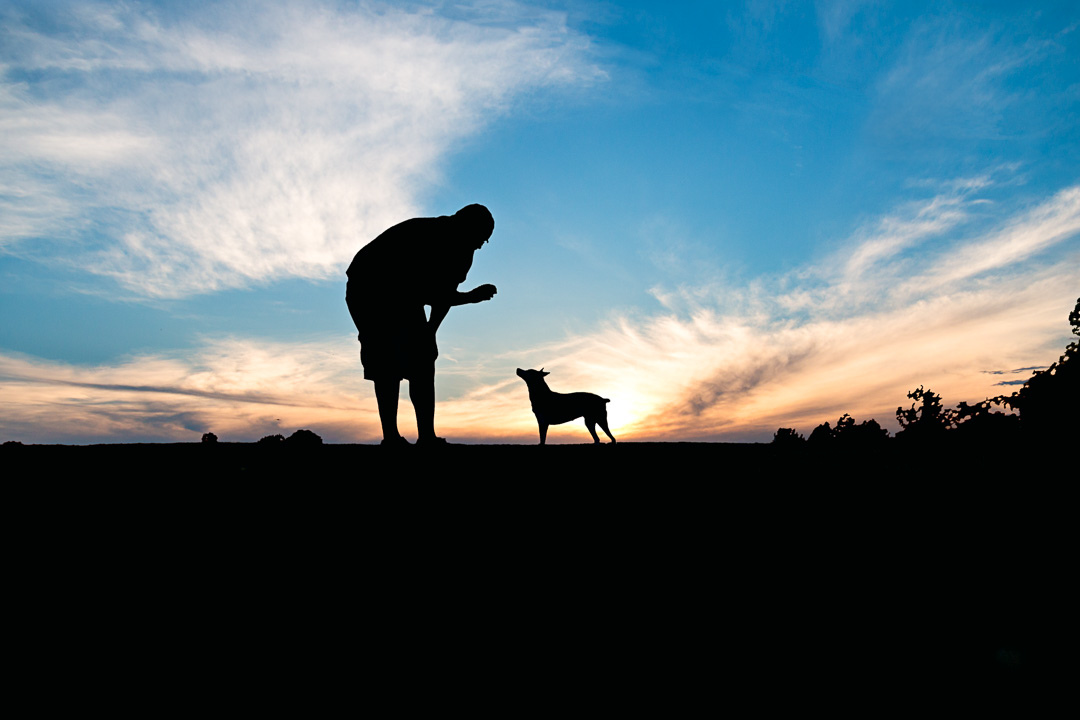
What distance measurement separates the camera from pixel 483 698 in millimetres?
1762

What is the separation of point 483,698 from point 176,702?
38.1 inches

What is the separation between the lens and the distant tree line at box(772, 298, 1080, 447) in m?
7.16

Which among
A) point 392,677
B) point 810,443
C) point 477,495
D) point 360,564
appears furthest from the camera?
point 810,443

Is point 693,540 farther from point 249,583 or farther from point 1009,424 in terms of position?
point 1009,424

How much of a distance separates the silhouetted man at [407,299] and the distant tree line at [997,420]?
17.0 ft

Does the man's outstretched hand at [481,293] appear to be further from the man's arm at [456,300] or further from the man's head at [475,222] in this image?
the man's head at [475,222]

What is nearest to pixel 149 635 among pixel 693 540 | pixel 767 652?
pixel 767 652

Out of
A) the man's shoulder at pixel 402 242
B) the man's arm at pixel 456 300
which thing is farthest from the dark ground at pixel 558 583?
the man's shoulder at pixel 402 242

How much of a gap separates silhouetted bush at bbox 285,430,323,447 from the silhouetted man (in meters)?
0.91

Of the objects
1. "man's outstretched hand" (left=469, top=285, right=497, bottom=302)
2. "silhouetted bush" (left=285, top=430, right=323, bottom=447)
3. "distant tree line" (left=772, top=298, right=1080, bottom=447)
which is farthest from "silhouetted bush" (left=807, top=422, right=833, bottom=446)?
"silhouetted bush" (left=285, top=430, right=323, bottom=447)

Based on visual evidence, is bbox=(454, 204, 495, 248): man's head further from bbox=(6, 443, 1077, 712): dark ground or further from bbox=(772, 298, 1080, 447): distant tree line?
bbox=(772, 298, 1080, 447): distant tree line

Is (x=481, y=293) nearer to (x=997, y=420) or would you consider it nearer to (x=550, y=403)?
(x=550, y=403)

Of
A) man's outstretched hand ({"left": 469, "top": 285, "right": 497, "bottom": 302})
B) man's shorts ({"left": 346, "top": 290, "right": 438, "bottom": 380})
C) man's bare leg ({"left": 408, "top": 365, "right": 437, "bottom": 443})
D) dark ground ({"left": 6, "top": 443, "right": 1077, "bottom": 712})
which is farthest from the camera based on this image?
man's outstretched hand ({"left": 469, "top": 285, "right": 497, "bottom": 302})

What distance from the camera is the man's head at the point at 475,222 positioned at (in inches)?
219
